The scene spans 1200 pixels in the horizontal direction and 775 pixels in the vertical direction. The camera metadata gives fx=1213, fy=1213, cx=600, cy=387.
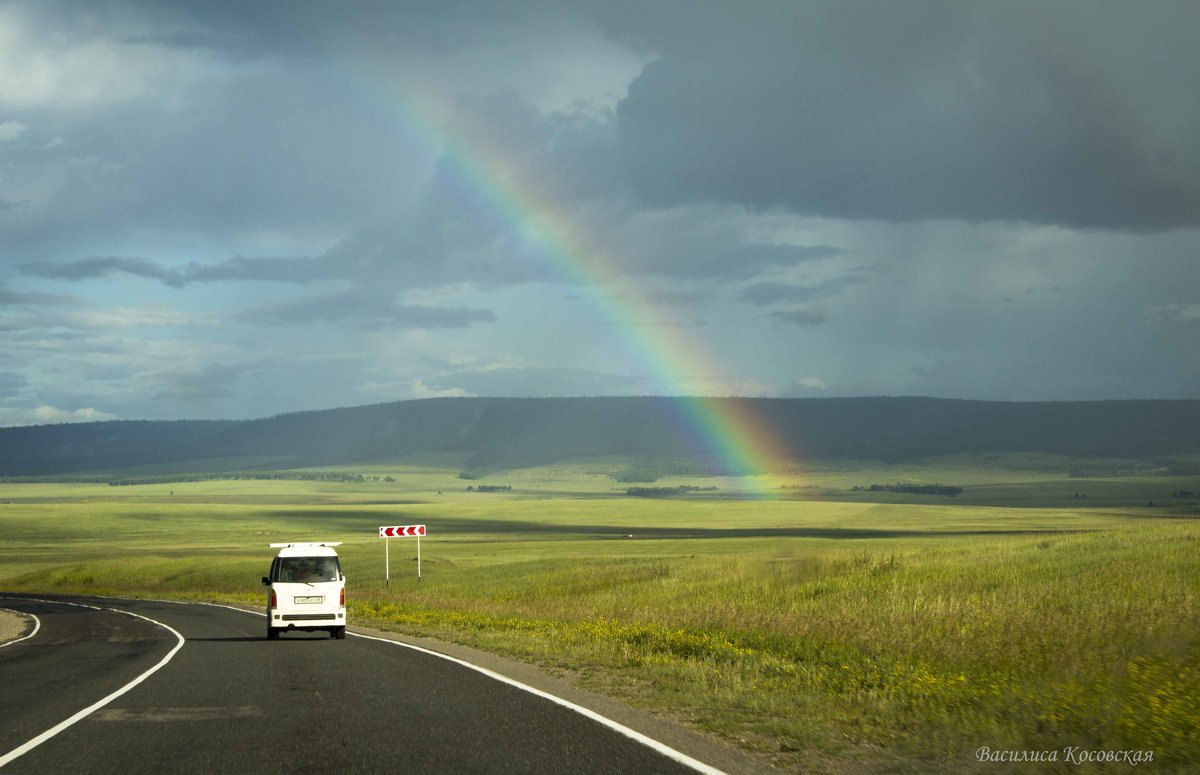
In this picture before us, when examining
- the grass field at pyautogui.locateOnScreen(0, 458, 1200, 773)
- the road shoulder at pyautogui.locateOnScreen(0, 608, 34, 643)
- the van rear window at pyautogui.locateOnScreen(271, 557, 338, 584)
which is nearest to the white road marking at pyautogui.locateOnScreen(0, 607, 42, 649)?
the road shoulder at pyautogui.locateOnScreen(0, 608, 34, 643)

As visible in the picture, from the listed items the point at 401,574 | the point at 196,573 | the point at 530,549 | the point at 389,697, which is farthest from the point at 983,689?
the point at 530,549

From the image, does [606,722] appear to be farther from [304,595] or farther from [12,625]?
[12,625]

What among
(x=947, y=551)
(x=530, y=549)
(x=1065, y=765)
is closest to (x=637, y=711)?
(x=1065, y=765)

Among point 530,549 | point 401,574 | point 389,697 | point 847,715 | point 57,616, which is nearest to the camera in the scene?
point 847,715

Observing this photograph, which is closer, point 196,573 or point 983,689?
point 983,689

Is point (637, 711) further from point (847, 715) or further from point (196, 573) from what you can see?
point (196, 573)

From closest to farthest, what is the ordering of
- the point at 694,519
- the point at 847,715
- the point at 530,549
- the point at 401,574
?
1. the point at 847,715
2. the point at 401,574
3. the point at 530,549
4. the point at 694,519

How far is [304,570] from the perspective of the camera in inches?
1152

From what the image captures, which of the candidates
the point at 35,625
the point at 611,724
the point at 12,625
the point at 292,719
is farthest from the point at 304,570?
the point at 611,724

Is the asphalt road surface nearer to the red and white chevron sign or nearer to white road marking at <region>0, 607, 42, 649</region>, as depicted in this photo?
white road marking at <region>0, 607, 42, 649</region>

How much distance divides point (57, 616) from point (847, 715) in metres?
39.5

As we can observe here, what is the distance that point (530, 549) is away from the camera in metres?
107

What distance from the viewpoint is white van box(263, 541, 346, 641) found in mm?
28875

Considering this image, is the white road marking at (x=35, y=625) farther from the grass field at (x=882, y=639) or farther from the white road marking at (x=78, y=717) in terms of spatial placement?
the grass field at (x=882, y=639)
